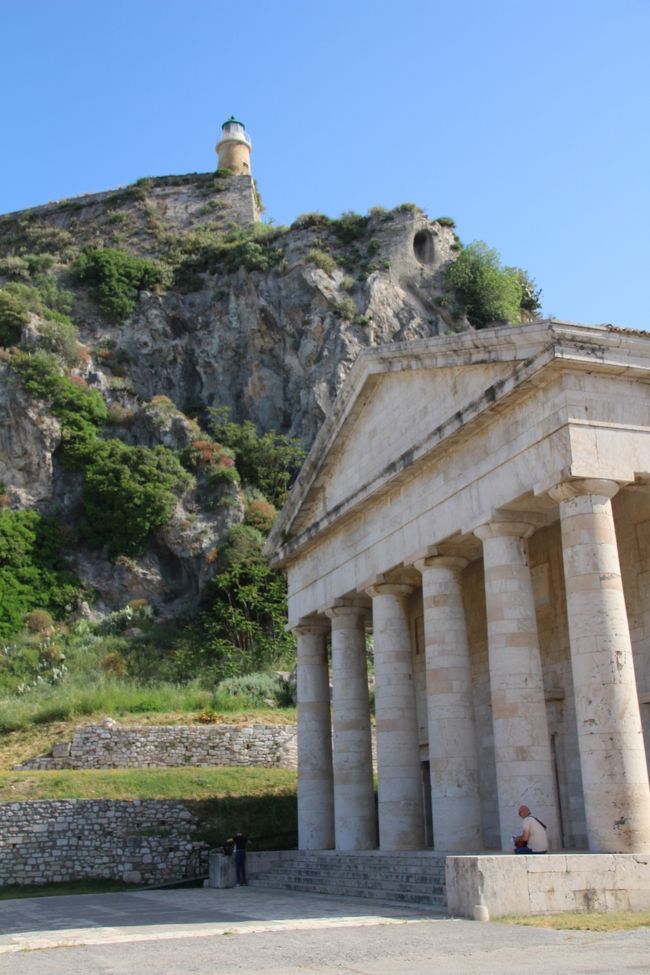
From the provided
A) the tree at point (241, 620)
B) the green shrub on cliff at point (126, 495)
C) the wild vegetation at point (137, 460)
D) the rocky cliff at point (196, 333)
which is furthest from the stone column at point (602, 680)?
the green shrub on cliff at point (126, 495)

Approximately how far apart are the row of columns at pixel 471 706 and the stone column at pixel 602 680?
2cm

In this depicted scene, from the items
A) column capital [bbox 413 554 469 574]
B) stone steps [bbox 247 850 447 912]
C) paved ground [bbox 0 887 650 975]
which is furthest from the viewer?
column capital [bbox 413 554 469 574]

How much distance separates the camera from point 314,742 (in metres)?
23.6

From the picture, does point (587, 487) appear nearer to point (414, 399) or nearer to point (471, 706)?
point (471, 706)

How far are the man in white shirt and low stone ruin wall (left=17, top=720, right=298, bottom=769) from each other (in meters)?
17.5

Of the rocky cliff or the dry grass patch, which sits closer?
the dry grass patch

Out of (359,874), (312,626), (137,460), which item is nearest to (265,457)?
(137,460)

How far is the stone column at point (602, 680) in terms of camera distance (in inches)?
517

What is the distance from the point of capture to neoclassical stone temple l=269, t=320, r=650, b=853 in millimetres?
14117

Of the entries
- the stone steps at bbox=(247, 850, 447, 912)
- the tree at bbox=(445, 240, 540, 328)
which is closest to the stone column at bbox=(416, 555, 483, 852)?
the stone steps at bbox=(247, 850, 447, 912)

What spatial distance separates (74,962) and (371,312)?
49.3m

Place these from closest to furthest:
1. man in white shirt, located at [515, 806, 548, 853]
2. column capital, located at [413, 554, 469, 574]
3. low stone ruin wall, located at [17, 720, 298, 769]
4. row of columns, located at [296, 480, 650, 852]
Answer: row of columns, located at [296, 480, 650, 852], man in white shirt, located at [515, 806, 548, 853], column capital, located at [413, 554, 469, 574], low stone ruin wall, located at [17, 720, 298, 769]

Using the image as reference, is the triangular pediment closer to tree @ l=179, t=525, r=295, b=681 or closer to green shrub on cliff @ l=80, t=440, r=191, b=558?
tree @ l=179, t=525, r=295, b=681

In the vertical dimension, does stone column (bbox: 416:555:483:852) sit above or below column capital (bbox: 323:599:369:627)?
below
